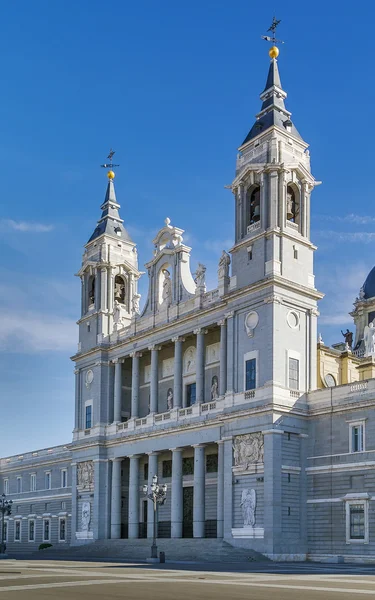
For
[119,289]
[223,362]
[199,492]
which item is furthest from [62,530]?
[223,362]

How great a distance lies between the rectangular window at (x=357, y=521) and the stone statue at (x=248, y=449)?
6514mm

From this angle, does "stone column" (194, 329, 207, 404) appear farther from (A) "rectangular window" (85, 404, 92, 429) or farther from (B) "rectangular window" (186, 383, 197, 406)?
(A) "rectangular window" (85, 404, 92, 429)

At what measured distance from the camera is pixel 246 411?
55.0m

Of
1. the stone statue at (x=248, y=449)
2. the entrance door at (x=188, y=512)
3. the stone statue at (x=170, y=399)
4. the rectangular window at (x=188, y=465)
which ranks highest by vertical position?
the stone statue at (x=170, y=399)

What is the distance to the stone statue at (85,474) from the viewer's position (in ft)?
240

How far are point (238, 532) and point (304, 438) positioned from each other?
7.51 meters

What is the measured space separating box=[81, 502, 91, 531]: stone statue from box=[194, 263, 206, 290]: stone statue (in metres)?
23.2

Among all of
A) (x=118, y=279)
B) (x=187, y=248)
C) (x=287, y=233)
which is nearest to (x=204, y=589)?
(x=287, y=233)

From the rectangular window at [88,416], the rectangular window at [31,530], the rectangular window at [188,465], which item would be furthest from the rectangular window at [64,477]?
the rectangular window at [188,465]

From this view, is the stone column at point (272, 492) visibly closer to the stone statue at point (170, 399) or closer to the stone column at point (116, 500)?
the stone statue at point (170, 399)

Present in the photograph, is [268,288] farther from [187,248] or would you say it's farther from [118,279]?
[118,279]

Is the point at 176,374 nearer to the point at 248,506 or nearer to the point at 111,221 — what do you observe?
the point at 248,506

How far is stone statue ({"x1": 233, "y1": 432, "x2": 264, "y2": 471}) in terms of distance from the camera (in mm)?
53812

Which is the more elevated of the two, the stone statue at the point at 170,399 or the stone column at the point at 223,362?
the stone column at the point at 223,362
